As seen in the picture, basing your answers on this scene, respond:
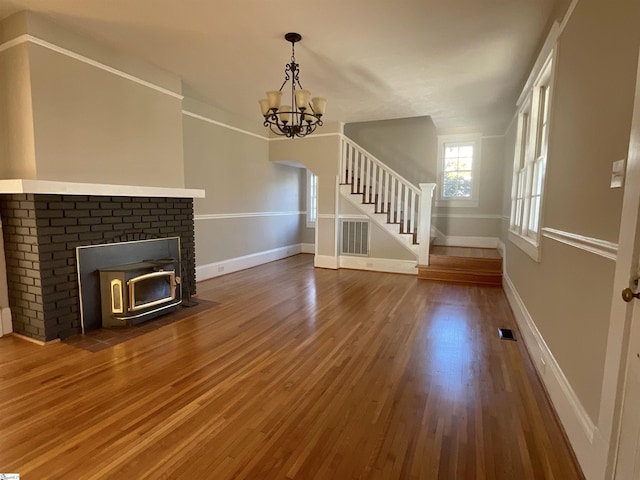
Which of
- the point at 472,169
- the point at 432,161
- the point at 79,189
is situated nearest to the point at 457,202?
the point at 472,169

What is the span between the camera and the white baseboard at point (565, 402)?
1.51 meters

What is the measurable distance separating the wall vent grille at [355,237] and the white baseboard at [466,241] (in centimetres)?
198

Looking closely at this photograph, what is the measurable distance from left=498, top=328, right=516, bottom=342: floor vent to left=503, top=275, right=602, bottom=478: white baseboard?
11cm

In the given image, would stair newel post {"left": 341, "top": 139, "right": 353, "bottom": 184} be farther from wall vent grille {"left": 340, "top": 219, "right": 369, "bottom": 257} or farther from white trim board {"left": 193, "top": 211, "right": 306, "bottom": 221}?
white trim board {"left": 193, "top": 211, "right": 306, "bottom": 221}

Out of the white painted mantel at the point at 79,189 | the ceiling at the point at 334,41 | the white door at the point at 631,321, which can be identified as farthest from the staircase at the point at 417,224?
the white door at the point at 631,321

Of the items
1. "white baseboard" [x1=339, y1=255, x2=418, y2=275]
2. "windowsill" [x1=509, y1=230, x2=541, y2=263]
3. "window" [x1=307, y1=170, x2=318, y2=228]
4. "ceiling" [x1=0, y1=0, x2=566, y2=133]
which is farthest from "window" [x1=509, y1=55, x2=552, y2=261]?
"window" [x1=307, y1=170, x2=318, y2=228]

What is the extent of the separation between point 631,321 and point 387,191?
499 centimetres

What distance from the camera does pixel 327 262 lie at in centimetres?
641

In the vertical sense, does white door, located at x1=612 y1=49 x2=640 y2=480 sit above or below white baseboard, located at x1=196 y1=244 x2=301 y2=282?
above

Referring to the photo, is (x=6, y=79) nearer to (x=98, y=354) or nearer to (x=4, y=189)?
(x=4, y=189)

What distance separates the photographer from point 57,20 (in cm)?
288

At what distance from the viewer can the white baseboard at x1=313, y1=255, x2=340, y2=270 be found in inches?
250

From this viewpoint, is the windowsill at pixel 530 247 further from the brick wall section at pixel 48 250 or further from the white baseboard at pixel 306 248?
the white baseboard at pixel 306 248

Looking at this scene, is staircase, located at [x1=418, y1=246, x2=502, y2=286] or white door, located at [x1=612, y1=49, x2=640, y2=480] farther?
staircase, located at [x1=418, y1=246, x2=502, y2=286]
